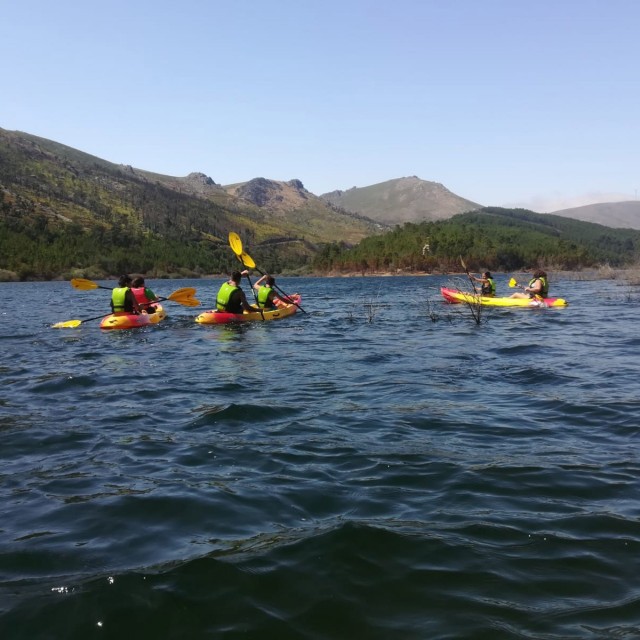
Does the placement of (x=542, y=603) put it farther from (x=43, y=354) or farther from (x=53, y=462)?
(x=43, y=354)

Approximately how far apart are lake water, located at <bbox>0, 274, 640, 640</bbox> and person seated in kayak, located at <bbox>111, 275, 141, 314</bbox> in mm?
8025

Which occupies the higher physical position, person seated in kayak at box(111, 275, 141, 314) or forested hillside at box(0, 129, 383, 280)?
forested hillside at box(0, 129, 383, 280)

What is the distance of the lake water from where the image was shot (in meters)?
3.40

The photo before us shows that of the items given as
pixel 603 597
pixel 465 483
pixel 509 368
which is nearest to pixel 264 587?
pixel 603 597

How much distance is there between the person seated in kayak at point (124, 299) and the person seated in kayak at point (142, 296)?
55cm

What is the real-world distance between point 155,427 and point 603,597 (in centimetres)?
560

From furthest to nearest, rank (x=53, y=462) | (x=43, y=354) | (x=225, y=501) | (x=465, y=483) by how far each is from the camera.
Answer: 1. (x=43, y=354)
2. (x=53, y=462)
3. (x=465, y=483)
4. (x=225, y=501)

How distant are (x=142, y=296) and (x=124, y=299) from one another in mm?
1306

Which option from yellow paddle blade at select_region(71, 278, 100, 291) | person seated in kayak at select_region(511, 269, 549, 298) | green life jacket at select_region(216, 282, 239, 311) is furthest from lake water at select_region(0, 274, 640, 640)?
person seated in kayak at select_region(511, 269, 549, 298)

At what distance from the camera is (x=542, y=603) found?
346 centimetres

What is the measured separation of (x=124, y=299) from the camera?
Result: 62.0 feet

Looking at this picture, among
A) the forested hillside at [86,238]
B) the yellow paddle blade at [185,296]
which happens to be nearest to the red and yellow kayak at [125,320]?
the yellow paddle blade at [185,296]

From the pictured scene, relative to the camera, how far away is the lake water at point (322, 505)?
11.1 feet

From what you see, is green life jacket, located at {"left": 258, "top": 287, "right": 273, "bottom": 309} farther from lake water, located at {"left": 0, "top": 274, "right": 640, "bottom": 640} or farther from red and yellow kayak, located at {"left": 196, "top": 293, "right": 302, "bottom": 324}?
lake water, located at {"left": 0, "top": 274, "right": 640, "bottom": 640}
